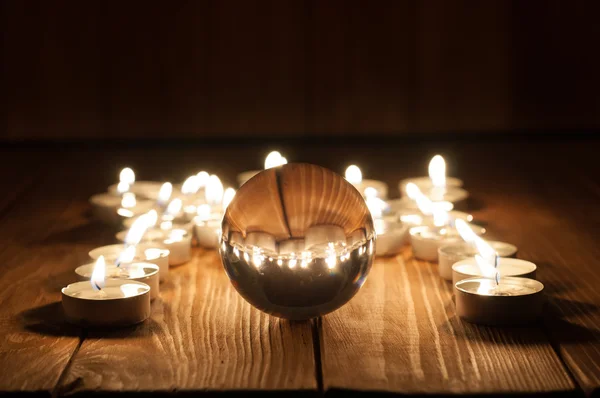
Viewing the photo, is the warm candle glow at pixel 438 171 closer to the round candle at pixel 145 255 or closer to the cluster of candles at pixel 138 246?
the cluster of candles at pixel 138 246

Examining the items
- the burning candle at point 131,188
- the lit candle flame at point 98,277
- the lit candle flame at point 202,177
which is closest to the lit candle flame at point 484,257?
the lit candle flame at point 98,277

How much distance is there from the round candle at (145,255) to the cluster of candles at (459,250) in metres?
0.37

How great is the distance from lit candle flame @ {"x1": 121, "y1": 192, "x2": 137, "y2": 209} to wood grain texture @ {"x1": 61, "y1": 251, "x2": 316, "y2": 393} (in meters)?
0.58

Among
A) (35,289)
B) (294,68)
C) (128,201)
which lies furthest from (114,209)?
(294,68)

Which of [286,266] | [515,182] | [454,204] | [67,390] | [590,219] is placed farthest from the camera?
[515,182]

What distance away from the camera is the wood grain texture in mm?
958

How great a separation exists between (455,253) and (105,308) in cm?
59

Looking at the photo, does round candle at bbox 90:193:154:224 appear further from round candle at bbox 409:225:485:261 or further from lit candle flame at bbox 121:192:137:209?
round candle at bbox 409:225:485:261

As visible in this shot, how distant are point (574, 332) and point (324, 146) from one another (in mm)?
1922

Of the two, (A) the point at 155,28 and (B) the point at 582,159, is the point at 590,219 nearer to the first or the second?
(B) the point at 582,159

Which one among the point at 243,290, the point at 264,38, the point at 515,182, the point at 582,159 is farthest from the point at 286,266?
the point at 264,38

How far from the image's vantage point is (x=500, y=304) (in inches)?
44.2

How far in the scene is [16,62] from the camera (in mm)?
3166

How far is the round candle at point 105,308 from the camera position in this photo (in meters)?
1.12
